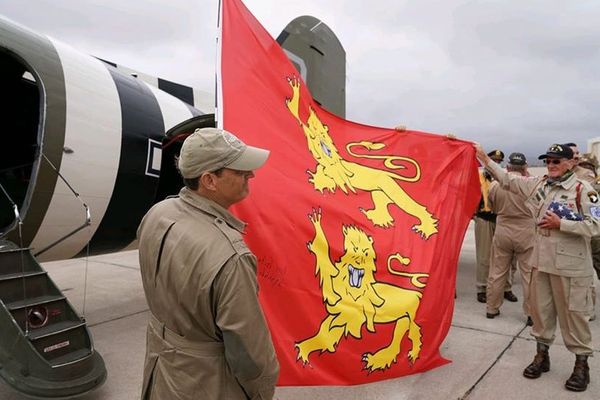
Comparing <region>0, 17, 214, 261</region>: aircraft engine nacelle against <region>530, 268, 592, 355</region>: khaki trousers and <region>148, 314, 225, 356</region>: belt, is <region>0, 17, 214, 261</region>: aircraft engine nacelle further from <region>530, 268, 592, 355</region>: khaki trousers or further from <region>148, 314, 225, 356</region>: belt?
<region>530, 268, 592, 355</region>: khaki trousers

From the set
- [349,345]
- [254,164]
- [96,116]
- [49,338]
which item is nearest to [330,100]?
[96,116]

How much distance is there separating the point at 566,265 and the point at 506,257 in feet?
6.28

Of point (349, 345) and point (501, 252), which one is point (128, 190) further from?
point (501, 252)

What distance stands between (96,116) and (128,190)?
0.83m

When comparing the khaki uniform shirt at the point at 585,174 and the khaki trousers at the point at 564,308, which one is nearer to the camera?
the khaki trousers at the point at 564,308

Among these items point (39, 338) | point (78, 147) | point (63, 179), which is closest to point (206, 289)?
point (39, 338)

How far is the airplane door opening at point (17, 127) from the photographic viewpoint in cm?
554

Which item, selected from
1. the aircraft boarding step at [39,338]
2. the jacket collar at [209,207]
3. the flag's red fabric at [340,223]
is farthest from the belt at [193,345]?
the aircraft boarding step at [39,338]

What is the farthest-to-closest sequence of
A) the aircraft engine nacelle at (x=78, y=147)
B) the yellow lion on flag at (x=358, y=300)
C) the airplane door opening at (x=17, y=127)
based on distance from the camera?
the airplane door opening at (x=17, y=127)
the aircraft engine nacelle at (x=78, y=147)
the yellow lion on flag at (x=358, y=300)

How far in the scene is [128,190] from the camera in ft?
15.8

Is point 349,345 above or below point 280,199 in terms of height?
below

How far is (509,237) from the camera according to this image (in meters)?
5.50

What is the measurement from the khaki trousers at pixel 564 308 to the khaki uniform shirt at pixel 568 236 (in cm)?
9

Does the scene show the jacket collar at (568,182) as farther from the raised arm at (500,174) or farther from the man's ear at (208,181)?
the man's ear at (208,181)
